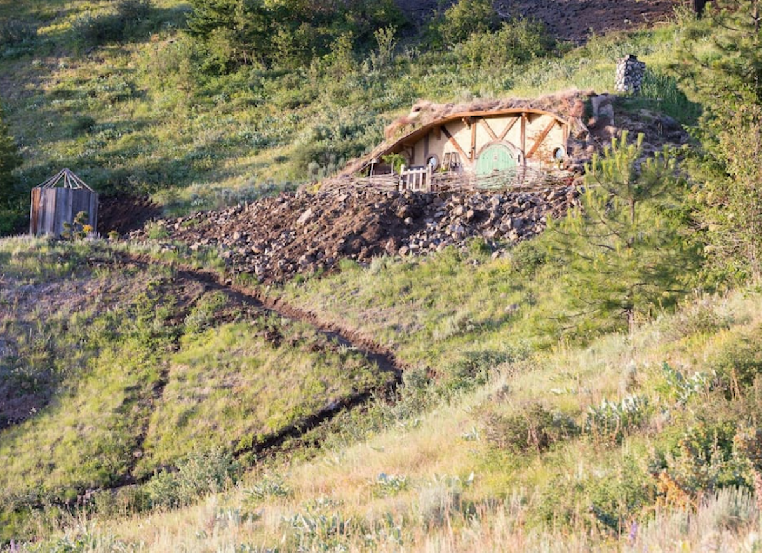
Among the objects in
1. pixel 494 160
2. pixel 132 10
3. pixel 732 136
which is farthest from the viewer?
pixel 132 10

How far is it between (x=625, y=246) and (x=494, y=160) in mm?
14244

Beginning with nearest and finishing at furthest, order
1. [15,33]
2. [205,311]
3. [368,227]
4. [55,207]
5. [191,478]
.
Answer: [191,478], [205,311], [368,227], [55,207], [15,33]

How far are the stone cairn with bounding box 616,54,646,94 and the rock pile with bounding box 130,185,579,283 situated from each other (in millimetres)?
8511

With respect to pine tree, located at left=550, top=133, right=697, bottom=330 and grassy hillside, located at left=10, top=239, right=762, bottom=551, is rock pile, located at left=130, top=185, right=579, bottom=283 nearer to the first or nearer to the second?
pine tree, located at left=550, top=133, right=697, bottom=330

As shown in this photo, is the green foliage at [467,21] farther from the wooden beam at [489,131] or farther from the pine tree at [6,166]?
the pine tree at [6,166]

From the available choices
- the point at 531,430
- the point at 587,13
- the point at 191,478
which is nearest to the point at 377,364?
the point at 191,478

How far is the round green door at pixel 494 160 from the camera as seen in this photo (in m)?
26.3

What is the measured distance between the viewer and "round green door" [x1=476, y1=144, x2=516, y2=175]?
26.3m

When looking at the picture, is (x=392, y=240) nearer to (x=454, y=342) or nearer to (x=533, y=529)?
(x=454, y=342)

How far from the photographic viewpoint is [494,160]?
26688mm

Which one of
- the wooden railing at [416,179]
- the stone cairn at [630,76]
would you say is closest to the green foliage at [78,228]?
the wooden railing at [416,179]

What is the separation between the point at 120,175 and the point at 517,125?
1948cm

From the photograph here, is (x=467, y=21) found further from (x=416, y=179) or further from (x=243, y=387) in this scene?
(x=243, y=387)

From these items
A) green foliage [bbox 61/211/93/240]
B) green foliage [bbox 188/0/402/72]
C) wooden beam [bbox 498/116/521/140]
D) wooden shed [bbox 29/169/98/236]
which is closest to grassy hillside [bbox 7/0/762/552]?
green foliage [bbox 61/211/93/240]
